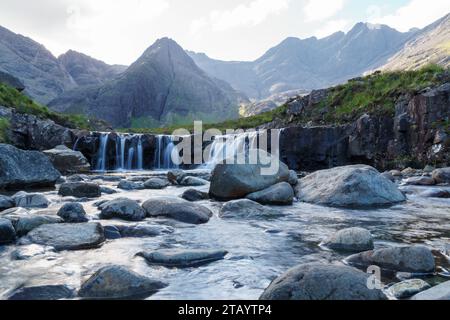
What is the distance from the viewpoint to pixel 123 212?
11.7m

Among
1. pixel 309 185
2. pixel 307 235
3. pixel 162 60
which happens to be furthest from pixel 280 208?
pixel 162 60

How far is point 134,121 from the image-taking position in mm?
147625

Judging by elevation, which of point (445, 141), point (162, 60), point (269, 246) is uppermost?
point (162, 60)

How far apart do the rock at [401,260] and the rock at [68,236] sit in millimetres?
5056

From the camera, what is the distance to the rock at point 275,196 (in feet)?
49.2

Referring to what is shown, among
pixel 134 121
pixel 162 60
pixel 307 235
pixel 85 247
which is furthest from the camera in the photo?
pixel 162 60

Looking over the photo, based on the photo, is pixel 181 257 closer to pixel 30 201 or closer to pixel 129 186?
pixel 30 201

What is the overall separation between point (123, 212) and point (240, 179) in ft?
17.8

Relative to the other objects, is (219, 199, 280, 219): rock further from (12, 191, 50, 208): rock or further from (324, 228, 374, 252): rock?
(12, 191, 50, 208): rock

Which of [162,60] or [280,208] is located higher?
[162,60]

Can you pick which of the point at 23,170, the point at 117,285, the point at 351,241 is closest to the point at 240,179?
the point at 351,241

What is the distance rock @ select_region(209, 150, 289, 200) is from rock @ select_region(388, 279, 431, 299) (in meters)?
10.1

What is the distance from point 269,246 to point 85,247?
370 cm
